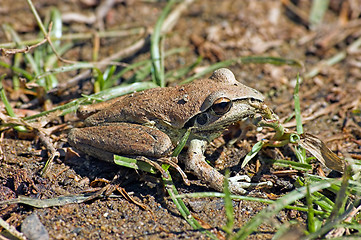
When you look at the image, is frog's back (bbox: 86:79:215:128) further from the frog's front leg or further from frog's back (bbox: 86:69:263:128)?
the frog's front leg

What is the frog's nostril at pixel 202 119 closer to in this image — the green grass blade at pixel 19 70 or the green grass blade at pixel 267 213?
the green grass blade at pixel 267 213

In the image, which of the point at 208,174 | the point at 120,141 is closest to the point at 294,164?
the point at 208,174

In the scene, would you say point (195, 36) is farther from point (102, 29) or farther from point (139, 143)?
point (139, 143)

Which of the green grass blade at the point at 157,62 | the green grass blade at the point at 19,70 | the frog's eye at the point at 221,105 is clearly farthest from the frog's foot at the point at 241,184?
the green grass blade at the point at 19,70

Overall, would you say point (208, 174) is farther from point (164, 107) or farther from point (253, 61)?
point (253, 61)

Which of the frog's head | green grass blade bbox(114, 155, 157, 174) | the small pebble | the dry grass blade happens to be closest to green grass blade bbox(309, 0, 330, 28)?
the dry grass blade

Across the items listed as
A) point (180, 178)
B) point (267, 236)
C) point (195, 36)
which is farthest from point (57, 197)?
point (195, 36)

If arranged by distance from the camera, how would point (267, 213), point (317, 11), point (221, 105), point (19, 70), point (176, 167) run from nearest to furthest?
point (267, 213)
point (176, 167)
point (221, 105)
point (19, 70)
point (317, 11)
